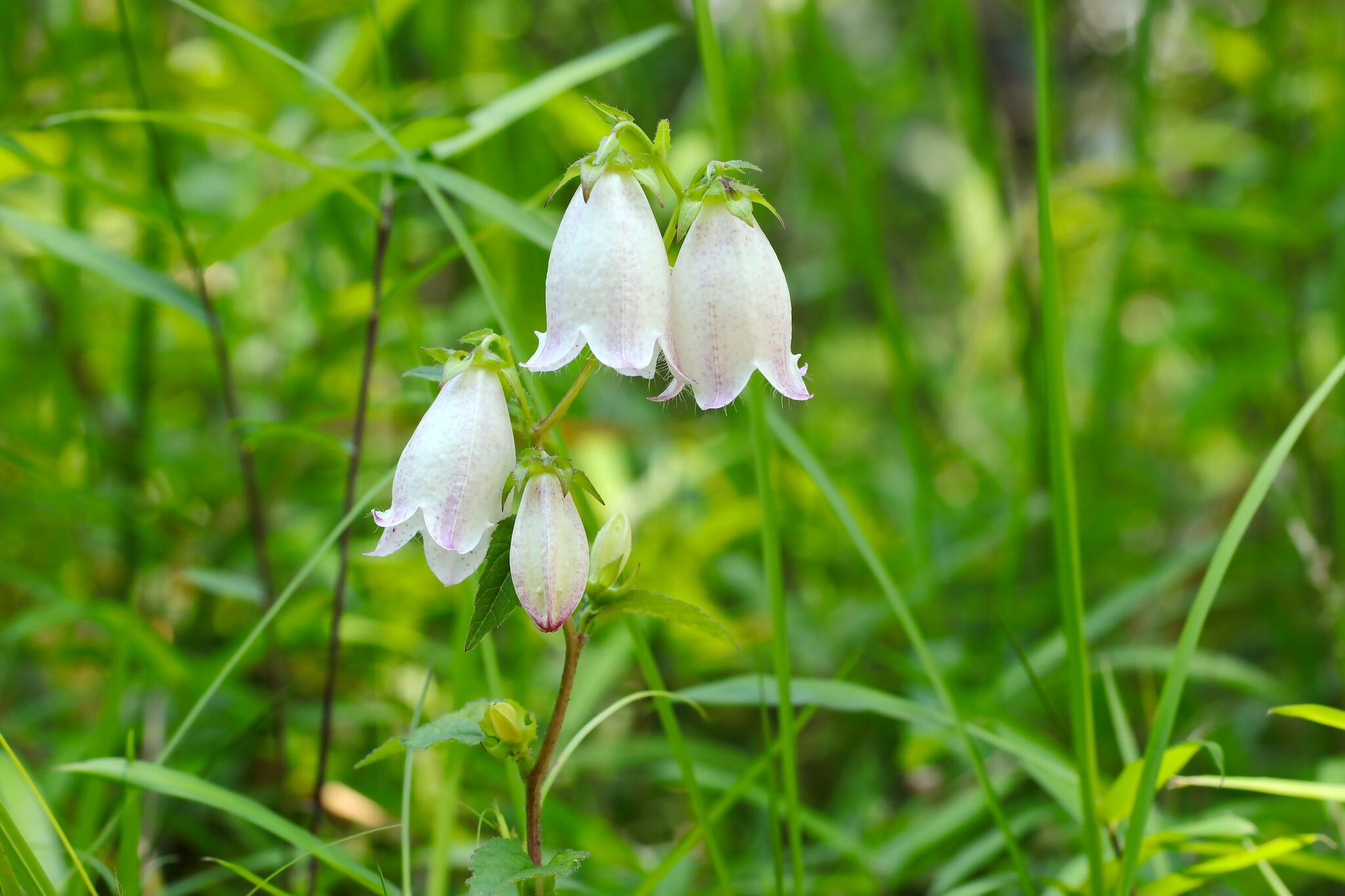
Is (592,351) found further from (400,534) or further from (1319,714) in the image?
(1319,714)

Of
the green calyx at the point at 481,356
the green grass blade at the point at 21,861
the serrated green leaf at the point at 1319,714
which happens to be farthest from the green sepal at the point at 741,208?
the green grass blade at the point at 21,861

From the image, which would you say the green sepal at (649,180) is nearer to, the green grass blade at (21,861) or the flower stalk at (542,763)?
the flower stalk at (542,763)

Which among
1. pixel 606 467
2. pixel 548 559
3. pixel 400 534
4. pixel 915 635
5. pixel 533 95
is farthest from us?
pixel 606 467

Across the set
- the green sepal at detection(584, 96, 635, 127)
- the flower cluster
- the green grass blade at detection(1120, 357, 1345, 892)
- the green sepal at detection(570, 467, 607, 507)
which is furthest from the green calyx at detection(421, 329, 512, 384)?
the green grass blade at detection(1120, 357, 1345, 892)

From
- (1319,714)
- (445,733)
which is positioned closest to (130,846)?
(445,733)

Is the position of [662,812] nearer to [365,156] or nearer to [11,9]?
[365,156]

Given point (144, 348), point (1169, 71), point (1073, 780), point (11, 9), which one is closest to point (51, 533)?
point (144, 348)
